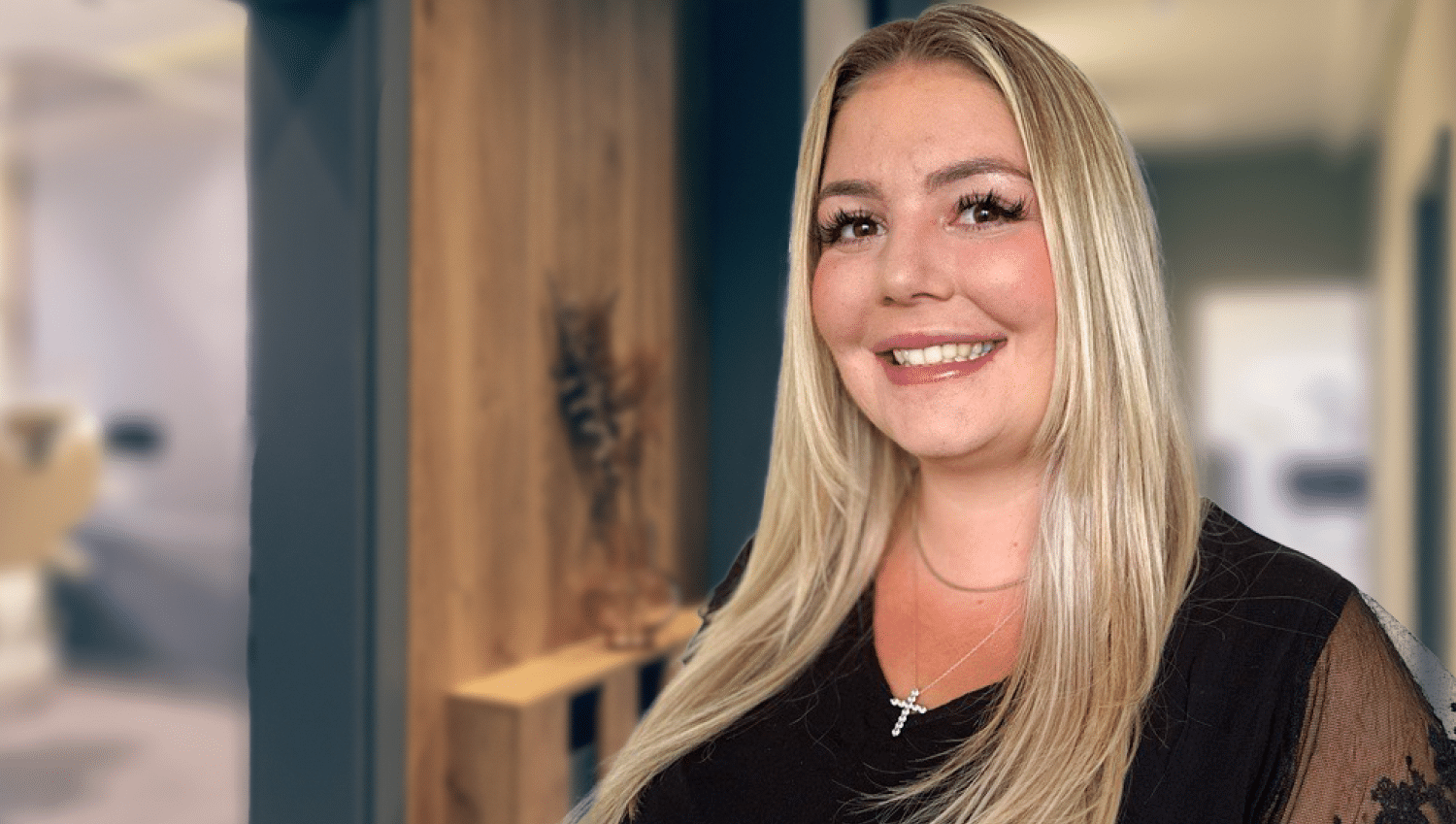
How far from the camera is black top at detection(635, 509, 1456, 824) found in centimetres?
→ 91

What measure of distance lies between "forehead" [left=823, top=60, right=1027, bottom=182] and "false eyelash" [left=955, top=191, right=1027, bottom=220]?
3 cm

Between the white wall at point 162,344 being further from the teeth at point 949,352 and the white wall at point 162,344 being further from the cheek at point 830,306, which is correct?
the teeth at point 949,352

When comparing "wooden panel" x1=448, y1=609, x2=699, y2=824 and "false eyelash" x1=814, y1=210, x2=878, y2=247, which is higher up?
"false eyelash" x1=814, y1=210, x2=878, y2=247

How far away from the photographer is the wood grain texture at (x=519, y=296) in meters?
2.12

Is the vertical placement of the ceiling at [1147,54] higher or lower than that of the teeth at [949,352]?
higher

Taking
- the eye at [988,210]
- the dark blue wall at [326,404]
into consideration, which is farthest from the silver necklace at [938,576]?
the dark blue wall at [326,404]

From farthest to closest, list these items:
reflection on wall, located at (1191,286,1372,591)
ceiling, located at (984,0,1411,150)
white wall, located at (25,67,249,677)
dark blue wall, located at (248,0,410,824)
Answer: reflection on wall, located at (1191,286,1372,591) < white wall, located at (25,67,249,677) < ceiling, located at (984,0,1411,150) < dark blue wall, located at (248,0,410,824)

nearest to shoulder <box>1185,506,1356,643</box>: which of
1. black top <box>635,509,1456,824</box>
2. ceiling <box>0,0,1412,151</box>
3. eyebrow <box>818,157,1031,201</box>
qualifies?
black top <box>635,509,1456,824</box>

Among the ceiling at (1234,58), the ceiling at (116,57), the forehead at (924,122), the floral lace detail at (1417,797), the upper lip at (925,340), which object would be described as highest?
the ceiling at (116,57)

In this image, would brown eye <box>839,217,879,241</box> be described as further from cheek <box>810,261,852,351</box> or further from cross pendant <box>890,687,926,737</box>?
cross pendant <box>890,687,926,737</box>

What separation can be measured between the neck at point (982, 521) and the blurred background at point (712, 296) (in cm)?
156

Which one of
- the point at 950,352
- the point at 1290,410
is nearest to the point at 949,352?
the point at 950,352

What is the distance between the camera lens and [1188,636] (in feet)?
3.25

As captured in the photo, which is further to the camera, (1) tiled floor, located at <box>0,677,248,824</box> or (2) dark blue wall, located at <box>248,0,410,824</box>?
(1) tiled floor, located at <box>0,677,248,824</box>
